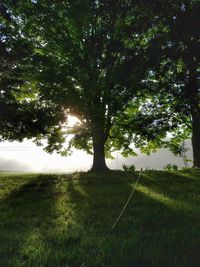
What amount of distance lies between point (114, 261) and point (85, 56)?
1761cm

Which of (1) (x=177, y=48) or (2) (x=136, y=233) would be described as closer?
(2) (x=136, y=233)

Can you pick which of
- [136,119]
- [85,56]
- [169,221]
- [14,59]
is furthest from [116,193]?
[136,119]

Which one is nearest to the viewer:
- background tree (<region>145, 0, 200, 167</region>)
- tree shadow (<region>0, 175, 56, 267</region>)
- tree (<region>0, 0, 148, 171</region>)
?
tree shadow (<region>0, 175, 56, 267</region>)

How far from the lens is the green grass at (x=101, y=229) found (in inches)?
194

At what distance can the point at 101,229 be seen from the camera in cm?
664

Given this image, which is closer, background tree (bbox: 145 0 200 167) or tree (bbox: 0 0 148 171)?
background tree (bbox: 145 0 200 167)

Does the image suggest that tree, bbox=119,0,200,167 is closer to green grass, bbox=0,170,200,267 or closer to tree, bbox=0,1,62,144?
green grass, bbox=0,170,200,267

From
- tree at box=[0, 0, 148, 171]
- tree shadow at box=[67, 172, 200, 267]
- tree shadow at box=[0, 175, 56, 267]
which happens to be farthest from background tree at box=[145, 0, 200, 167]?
tree shadow at box=[0, 175, 56, 267]

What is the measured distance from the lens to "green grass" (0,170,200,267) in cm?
493

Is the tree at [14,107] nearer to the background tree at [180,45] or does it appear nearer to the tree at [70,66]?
the tree at [70,66]

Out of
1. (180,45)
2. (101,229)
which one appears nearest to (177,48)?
(180,45)

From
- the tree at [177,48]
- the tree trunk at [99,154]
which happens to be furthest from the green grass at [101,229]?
the tree trunk at [99,154]

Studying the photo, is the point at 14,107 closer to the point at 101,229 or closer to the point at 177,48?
the point at 177,48

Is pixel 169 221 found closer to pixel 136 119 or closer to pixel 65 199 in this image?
A: pixel 65 199
